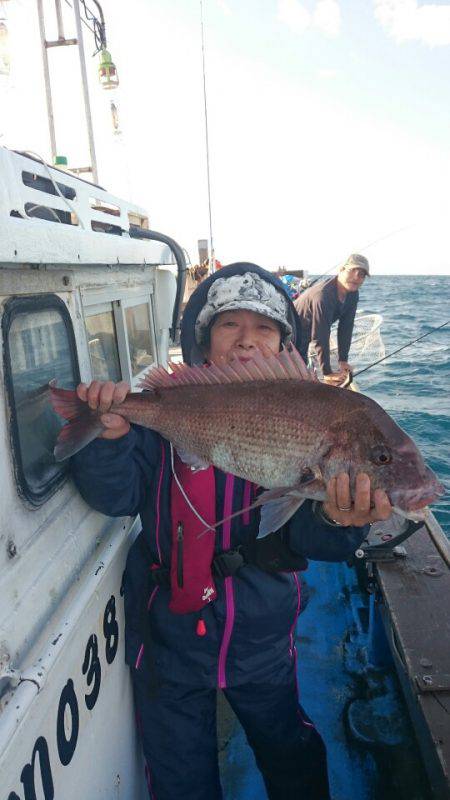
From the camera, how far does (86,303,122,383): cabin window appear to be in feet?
8.00

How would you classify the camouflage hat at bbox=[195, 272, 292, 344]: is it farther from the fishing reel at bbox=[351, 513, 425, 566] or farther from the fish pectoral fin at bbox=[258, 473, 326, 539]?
the fishing reel at bbox=[351, 513, 425, 566]

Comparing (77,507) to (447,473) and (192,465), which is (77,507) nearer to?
(192,465)

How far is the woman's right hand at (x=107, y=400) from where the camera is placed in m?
1.88

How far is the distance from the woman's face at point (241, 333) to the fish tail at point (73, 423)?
31.2 inches

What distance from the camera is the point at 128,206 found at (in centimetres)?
317

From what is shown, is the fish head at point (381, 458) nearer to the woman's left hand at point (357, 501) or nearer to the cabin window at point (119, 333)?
the woman's left hand at point (357, 501)

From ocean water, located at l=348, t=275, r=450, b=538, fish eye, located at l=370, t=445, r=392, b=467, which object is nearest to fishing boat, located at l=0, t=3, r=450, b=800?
fish eye, located at l=370, t=445, r=392, b=467

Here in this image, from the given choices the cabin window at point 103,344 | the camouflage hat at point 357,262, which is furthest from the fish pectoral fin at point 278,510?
the camouflage hat at point 357,262

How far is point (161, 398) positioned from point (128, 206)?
1.72m

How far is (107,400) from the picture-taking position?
1912mm

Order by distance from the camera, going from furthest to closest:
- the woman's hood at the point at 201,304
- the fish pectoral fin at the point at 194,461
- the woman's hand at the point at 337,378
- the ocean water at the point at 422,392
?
the ocean water at the point at 422,392, the woman's hand at the point at 337,378, the woman's hood at the point at 201,304, the fish pectoral fin at the point at 194,461

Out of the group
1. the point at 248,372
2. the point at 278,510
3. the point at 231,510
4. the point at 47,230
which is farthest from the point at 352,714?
the point at 47,230

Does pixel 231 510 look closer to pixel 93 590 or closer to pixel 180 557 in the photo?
pixel 180 557

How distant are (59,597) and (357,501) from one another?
115 cm
